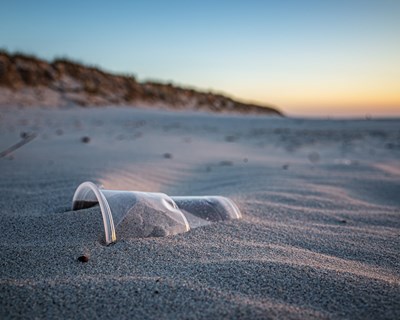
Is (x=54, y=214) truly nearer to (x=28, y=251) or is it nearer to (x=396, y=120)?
(x=28, y=251)

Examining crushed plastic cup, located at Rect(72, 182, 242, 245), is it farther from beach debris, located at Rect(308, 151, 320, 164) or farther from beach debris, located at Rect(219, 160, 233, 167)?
beach debris, located at Rect(308, 151, 320, 164)

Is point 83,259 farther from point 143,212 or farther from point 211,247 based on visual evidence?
point 211,247

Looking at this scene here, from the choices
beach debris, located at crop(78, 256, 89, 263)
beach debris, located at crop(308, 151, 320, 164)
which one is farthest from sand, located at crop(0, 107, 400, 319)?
beach debris, located at crop(308, 151, 320, 164)

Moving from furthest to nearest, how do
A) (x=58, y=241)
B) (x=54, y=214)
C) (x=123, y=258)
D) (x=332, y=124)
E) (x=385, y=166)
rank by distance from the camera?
(x=332, y=124) < (x=385, y=166) < (x=54, y=214) < (x=58, y=241) < (x=123, y=258)

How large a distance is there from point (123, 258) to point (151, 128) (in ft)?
20.6

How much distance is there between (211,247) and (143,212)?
346 millimetres

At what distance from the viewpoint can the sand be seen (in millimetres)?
1079

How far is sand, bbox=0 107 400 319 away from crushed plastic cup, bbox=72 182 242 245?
0.19 feet

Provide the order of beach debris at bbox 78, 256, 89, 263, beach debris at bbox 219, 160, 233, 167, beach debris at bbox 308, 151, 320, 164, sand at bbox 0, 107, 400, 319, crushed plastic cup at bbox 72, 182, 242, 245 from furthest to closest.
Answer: beach debris at bbox 308, 151, 320, 164, beach debris at bbox 219, 160, 233, 167, crushed plastic cup at bbox 72, 182, 242, 245, beach debris at bbox 78, 256, 89, 263, sand at bbox 0, 107, 400, 319

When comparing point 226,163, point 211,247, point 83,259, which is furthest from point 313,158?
point 83,259

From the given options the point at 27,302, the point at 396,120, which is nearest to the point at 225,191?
the point at 27,302

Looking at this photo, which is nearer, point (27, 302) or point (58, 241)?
point (27, 302)

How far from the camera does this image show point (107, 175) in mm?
2842

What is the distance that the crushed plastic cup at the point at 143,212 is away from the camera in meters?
1.49
